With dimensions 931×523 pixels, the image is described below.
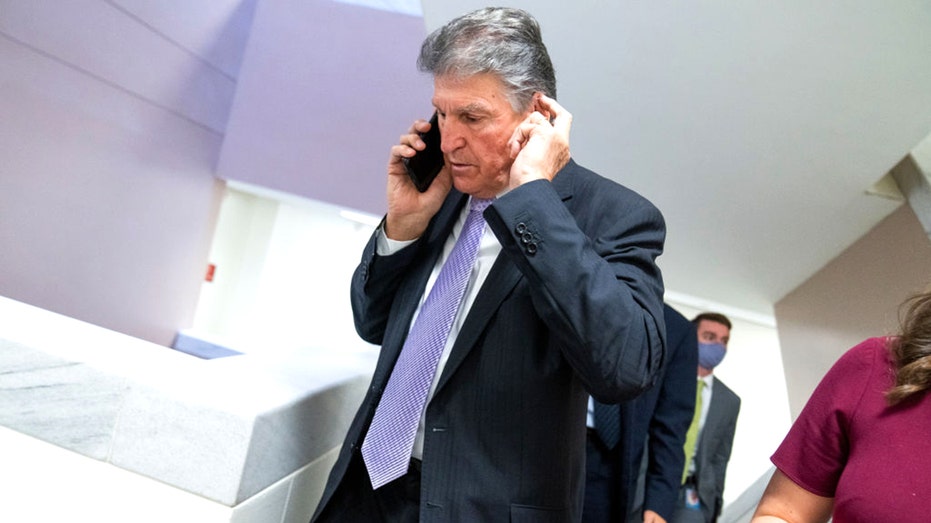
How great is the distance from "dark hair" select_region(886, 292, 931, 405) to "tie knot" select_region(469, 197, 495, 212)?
2.39ft

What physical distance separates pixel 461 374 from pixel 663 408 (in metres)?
1.64

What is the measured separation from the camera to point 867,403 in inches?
43.4

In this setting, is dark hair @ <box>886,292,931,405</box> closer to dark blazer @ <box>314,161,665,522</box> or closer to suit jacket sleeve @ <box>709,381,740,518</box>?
dark blazer @ <box>314,161,665,522</box>

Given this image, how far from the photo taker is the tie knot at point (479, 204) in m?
1.41

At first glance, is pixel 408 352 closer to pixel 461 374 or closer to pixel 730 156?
pixel 461 374

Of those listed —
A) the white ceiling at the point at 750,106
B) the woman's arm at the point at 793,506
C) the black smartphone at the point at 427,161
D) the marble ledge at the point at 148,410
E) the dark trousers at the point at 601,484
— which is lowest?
the dark trousers at the point at 601,484

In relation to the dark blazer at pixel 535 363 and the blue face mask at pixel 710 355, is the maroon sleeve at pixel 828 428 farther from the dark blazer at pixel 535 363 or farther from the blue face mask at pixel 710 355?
the blue face mask at pixel 710 355

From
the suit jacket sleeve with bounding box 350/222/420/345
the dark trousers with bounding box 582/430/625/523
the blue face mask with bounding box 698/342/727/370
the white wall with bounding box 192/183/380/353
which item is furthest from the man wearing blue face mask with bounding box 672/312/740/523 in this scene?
the white wall with bounding box 192/183/380/353

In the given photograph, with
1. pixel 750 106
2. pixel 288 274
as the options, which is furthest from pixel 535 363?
pixel 288 274

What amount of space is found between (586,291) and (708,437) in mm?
3168

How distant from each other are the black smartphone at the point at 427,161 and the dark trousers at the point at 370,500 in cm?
56

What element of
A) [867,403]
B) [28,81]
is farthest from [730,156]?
[28,81]

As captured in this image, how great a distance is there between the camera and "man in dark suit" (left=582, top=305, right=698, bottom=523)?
2.48 m

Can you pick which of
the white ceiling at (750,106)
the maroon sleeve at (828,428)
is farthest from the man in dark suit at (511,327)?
the white ceiling at (750,106)
